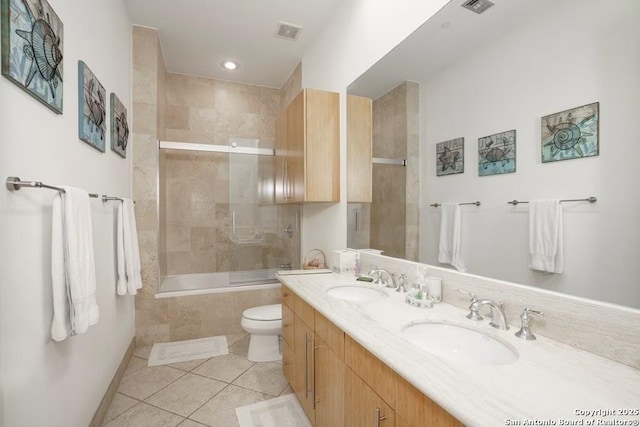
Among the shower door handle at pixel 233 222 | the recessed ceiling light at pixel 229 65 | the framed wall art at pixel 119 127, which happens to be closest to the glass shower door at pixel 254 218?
the shower door handle at pixel 233 222

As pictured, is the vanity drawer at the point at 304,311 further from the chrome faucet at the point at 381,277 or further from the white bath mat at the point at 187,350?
the white bath mat at the point at 187,350

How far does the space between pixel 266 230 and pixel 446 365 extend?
2.71 meters

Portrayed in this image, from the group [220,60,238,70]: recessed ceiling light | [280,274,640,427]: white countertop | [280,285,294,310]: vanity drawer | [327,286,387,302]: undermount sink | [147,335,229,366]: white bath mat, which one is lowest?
[147,335,229,366]: white bath mat

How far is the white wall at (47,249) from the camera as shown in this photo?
922mm

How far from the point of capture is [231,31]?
277cm

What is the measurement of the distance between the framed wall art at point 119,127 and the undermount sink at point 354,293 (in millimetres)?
1865

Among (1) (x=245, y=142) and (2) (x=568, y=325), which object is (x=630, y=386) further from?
(1) (x=245, y=142)

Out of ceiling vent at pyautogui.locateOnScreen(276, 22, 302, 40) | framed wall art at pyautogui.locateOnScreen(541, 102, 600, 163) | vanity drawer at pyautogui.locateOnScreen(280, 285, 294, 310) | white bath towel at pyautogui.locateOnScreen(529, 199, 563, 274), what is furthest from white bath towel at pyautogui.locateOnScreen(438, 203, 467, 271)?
ceiling vent at pyautogui.locateOnScreen(276, 22, 302, 40)

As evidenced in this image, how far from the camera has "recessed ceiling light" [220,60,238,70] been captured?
3.35m

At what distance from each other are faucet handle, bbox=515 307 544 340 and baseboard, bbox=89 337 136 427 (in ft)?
6.95

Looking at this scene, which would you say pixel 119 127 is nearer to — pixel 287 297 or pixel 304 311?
pixel 287 297

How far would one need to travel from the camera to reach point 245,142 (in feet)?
10.9

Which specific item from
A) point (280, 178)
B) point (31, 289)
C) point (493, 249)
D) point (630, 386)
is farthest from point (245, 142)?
point (630, 386)

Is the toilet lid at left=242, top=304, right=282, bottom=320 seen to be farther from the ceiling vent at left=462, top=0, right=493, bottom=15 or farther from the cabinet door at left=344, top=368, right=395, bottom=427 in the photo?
the ceiling vent at left=462, top=0, right=493, bottom=15
